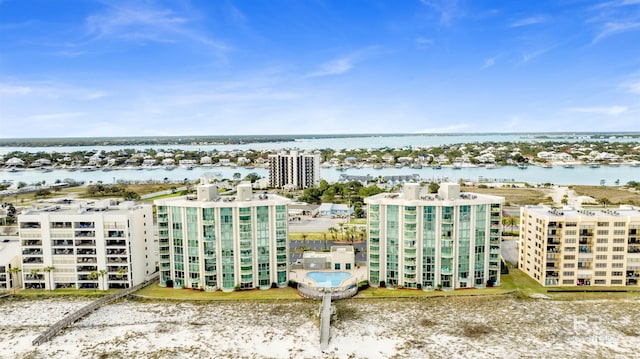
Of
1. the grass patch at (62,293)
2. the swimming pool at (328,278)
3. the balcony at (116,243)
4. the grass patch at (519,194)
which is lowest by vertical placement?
the grass patch at (62,293)

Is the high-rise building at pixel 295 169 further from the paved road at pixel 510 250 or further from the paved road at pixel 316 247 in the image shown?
the paved road at pixel 510 250

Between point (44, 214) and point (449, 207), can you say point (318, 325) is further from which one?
point (44, 214)

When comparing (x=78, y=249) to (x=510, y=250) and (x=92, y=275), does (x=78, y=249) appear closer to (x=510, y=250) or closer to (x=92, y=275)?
(x=92, y=275)

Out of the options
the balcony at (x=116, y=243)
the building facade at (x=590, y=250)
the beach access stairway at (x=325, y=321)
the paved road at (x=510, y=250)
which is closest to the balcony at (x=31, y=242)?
the balcony at (x=116, y=243)

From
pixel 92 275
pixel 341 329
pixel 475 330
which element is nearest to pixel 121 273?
pixel 92 275

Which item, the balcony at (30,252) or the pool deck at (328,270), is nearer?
the balcony at (30,252)

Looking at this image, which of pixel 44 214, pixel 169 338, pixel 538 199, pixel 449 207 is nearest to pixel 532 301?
pixel 449 207
